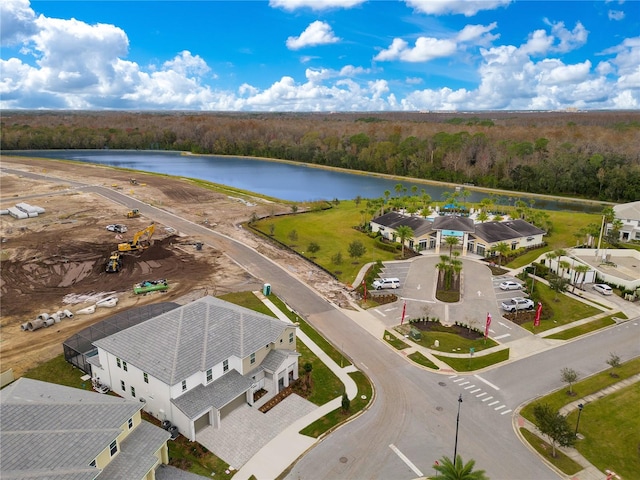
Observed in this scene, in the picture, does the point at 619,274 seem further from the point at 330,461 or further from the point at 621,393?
the point at 330,461

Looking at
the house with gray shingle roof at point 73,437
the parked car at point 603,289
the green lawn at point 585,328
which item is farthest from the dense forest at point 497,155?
the house with gray shingle roof at point 73,437

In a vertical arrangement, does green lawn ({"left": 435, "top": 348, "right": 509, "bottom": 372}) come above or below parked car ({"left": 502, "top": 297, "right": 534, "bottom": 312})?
below

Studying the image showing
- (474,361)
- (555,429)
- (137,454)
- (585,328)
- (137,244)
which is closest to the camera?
(137,454)

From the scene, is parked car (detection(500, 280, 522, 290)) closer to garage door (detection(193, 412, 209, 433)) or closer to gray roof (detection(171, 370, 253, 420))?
gray roof (detection(171, 370, 253, 420))

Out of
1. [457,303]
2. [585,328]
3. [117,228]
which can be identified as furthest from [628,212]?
[117,228]

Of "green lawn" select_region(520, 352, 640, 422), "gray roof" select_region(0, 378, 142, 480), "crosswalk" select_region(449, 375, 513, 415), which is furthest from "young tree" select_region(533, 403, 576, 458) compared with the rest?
"gray roof" select_region(0, 378, 142, 480)

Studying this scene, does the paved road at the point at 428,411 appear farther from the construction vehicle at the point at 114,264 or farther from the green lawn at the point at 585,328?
the construction vehicle at the point at 114,264

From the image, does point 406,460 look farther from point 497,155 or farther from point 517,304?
point 497,155
